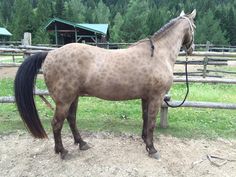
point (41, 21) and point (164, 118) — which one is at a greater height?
point (41, 21)

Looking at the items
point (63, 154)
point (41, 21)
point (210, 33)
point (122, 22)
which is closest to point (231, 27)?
point (210, 33)

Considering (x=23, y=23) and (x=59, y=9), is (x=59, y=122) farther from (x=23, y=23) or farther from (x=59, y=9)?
(x=59, y=9)

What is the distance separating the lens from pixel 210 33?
43.9 m

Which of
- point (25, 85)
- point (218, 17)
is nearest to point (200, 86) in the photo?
point (25, 85)

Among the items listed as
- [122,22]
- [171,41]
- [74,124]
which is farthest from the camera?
[122,22]

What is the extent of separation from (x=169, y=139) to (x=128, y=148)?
74 cm

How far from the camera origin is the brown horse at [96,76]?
3.68m

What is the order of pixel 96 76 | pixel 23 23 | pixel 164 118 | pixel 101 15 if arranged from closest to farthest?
pixel 96 76, pixel 164 118, pixel 23 23, pixel 101 15

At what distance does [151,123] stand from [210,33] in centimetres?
4266

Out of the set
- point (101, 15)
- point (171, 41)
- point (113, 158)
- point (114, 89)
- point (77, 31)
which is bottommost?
point (113, 158)

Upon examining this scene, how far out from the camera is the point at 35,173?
3.69 meters

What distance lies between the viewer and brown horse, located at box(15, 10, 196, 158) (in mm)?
3676

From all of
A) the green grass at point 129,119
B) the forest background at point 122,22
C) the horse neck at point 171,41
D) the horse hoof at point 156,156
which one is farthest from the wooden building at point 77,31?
the horse hoof at point 156,156

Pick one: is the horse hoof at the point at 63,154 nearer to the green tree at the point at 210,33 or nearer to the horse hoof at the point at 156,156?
the horse hoof at the point at 156,156
